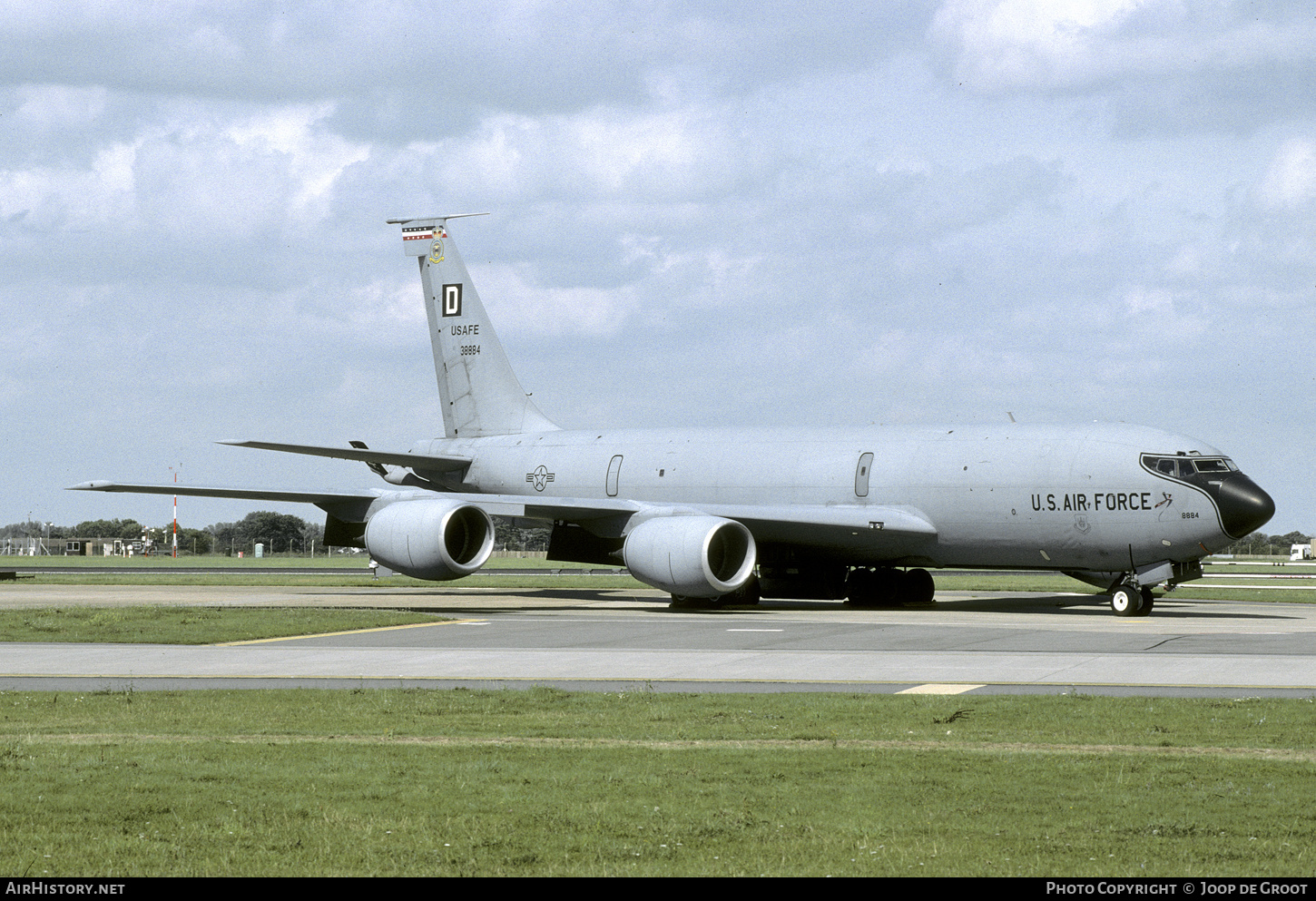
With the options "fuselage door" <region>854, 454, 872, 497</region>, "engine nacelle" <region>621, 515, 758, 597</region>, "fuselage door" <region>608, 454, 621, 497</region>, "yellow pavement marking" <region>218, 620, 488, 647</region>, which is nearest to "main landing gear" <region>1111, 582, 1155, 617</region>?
"fuselage door" <region>854, 454, 872, 497</region>

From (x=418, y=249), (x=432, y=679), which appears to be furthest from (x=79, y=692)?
(x=418, y=249)

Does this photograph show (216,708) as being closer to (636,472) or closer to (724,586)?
(724,586)

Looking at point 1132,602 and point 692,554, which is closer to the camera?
point 1132,602

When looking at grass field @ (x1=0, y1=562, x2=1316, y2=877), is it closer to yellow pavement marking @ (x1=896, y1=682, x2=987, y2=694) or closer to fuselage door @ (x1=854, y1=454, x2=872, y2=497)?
yellow pavement marking @ (x1=896, y1=682, x2=987, y2=694)

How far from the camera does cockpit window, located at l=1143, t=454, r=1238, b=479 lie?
31.7 metres

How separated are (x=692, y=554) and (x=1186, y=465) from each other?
418 inches

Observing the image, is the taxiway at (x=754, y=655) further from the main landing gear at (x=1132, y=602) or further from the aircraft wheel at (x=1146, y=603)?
the aircraft wheel at (x=1146, y=603)

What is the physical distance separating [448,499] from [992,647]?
14.6m

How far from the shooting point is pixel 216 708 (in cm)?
1452

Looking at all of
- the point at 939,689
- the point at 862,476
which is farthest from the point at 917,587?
the point at 939,689

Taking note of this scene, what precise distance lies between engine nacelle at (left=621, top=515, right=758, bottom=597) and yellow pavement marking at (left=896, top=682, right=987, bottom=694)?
15.5 m

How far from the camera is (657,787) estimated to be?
1032 centimetres

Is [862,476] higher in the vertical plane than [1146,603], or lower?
higher

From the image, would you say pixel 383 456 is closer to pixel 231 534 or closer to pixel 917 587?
pixel 917 587
